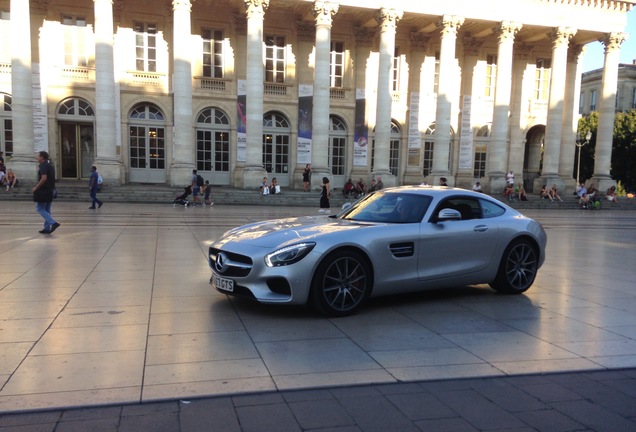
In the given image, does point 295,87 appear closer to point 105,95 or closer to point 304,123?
point 304,123

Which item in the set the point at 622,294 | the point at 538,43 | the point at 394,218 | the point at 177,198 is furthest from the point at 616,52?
the point at 394,218

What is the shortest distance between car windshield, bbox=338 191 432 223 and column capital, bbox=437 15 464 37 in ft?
89.0

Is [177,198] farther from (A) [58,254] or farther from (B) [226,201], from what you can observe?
(A) [58,254]

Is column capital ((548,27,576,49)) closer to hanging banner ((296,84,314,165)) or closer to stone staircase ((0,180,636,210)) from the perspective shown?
stone staircase ((0,180,636,210))

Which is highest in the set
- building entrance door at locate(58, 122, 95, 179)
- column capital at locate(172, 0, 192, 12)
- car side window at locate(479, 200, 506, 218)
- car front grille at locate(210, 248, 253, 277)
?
column capital at locate(172, 0, 192, 12)

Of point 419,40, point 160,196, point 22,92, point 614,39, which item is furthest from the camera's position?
point 419,40

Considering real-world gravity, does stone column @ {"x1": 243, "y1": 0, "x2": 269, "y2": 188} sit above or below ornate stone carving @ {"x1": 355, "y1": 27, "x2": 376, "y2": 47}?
below

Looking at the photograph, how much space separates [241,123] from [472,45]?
1751cm

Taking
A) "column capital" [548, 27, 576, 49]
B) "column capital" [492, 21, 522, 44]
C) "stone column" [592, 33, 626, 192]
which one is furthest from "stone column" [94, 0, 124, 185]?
"stone column" [592, 33, 626, 192]

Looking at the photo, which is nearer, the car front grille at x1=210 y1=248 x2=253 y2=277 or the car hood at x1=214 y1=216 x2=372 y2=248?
the car front grille at x1=210 y1=248 x2=253 y2=277

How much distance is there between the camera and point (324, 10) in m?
29.0

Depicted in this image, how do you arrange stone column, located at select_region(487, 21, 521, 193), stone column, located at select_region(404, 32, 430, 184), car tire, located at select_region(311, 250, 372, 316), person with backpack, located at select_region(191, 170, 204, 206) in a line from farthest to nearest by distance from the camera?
stone column, located at select_region(404, 32, 430, 184) < stone column, located at select_region(487, 21, 521, 193) < person with backpack, located at select_region(191, 170, 204, 206) < car tire, located at select_region(311, 250, 372, 316)

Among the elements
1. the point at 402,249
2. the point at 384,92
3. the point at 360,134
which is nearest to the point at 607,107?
the point at 384,92

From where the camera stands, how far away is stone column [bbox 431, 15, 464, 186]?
3134 cm
